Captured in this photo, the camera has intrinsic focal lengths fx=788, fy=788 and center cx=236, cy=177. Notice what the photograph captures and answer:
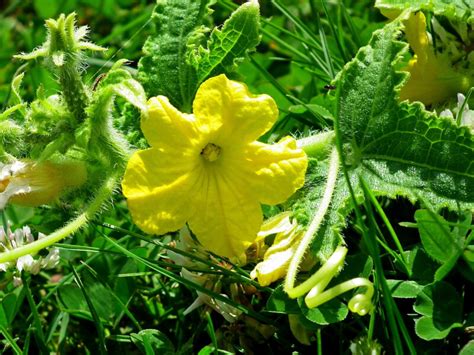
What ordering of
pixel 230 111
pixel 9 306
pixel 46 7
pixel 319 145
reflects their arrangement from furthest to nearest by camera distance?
1. pixel 46 7
2. pixel 9 306
3. pixel 319 145
4. pixel 230 111

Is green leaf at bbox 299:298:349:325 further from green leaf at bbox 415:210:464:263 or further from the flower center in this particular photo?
the flower center

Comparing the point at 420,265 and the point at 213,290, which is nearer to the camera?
the point at 420,265

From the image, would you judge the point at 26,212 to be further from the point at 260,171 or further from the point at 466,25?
the point at 466,25

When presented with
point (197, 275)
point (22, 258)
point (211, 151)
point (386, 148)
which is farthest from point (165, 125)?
point (22, 258)

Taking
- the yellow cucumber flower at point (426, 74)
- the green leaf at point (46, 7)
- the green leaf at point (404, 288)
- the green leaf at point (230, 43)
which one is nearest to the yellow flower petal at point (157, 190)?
the green leaf at point (230, 43)

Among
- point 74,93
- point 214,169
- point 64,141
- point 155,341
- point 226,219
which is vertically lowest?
point 155,341

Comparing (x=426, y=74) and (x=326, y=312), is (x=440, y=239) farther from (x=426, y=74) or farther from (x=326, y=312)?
(x=426, y=74)

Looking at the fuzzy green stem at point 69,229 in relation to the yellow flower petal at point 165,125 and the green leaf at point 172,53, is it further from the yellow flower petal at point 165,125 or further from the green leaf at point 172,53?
the green leaf at point 172,53

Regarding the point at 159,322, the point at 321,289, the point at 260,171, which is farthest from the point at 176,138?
the point at 159,322
